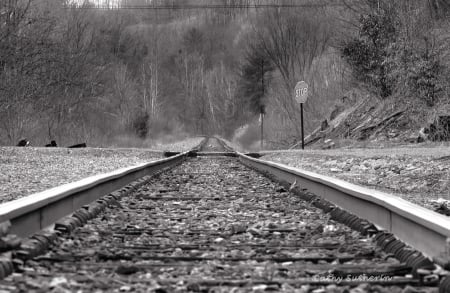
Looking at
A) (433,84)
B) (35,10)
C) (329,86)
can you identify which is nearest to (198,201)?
(433,84)

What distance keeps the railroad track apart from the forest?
13834 millimetres

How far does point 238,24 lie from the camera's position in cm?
9006

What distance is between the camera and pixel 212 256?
10.6ft

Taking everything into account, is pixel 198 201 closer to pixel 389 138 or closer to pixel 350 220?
pixel 350 220

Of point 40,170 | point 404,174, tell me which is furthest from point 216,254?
point 40,170

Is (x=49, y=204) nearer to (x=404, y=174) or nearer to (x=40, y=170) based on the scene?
(x=404, y=174)

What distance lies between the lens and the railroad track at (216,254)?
2.57 meters

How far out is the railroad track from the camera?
8.43ft

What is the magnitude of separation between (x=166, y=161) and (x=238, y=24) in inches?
3139

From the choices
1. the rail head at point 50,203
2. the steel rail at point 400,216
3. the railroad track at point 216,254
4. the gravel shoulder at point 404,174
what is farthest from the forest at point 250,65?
the railroad track at point 216,254

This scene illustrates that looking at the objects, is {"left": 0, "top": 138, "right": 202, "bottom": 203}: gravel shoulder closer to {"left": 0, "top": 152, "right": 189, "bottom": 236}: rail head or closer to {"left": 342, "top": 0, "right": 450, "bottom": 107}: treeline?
{"left": 0, "top": 152, "right": 189, "bottom": 236}: rail head

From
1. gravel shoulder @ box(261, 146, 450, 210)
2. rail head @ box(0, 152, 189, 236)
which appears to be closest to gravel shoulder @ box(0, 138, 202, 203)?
rail head @ box(0, 152, 189, 236)

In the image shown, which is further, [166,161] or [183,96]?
[183,96]

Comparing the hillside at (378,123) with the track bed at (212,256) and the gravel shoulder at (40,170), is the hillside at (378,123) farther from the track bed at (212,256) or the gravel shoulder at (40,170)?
the track bed at (212,256)
